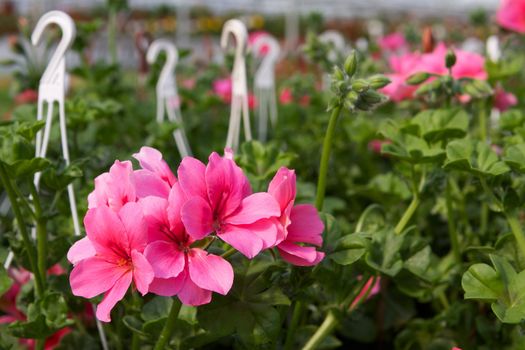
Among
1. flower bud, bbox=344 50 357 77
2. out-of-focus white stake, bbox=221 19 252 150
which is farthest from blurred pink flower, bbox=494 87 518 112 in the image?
flower bud, bbox=344 50 357 77

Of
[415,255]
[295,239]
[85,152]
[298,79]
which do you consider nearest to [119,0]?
[298,79]

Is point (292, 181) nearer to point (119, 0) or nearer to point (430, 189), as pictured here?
point (430, 189)

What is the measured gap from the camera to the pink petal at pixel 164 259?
0.69m

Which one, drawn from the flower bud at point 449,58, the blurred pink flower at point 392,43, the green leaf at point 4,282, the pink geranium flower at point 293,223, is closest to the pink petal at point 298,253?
the pink geranium flower at point 293,223

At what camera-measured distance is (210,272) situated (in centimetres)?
71

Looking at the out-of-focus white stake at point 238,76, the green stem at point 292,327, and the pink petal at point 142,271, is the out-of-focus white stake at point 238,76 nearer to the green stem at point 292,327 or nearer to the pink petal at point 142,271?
the green stem at point 292,327

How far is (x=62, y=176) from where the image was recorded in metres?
0.98

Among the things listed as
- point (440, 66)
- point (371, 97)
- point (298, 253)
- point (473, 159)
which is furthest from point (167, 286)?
point (440, 66)

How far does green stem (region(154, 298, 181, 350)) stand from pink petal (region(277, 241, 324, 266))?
0.12m

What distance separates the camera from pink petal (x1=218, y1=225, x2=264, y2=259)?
69 cm

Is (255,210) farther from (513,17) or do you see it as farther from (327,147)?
(513,17)

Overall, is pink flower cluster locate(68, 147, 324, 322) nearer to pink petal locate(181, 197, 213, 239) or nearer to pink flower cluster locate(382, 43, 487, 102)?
pink petal locate(181, 197, 213, 239)

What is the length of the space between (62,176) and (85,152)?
49 centimetres

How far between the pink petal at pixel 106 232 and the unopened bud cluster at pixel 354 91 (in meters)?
0.33
